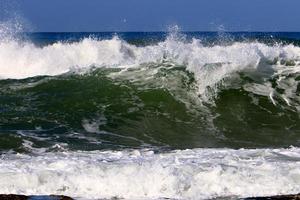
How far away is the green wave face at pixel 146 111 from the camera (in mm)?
11172

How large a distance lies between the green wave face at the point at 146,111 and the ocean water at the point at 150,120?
24 mm

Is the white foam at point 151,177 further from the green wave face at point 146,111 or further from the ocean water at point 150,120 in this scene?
the green wave face at point 146,111

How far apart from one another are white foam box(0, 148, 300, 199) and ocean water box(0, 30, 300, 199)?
1 centimetres

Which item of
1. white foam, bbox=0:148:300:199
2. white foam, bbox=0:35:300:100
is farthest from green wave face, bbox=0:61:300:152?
white foam, bbox=0:148:300:199

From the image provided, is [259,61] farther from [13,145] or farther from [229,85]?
[13,145]

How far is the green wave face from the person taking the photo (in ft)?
36.7

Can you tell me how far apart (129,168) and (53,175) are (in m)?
0.91

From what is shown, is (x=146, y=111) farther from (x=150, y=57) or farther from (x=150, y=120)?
(x=150, y=57)

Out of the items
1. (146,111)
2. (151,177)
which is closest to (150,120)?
(146,111)

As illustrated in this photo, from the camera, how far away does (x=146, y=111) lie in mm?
13906

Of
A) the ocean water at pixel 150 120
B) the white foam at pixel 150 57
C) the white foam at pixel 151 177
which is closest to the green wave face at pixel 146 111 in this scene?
the ocean water at pixel 150 120

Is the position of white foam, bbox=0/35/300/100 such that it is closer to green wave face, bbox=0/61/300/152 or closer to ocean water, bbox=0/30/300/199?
ocean water, bbox=0/30/300/199

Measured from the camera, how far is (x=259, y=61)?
1730 centimetres

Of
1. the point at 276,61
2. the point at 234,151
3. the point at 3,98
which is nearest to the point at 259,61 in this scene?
the point at 276,61
